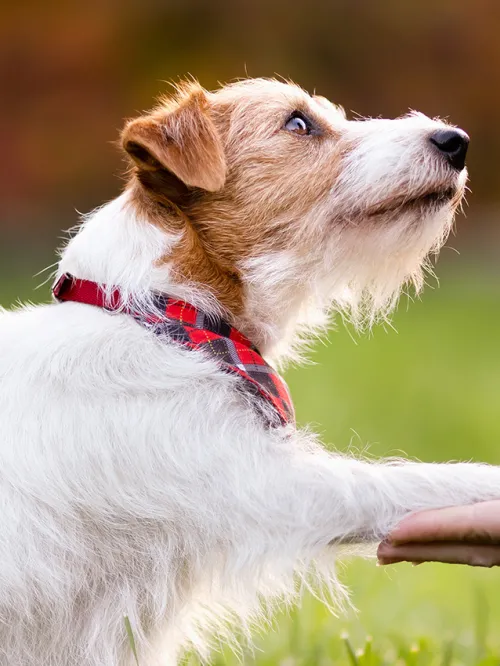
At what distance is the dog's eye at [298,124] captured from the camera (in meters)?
3.46

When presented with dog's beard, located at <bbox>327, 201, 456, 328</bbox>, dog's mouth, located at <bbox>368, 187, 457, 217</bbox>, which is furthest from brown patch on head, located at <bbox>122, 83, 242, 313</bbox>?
dog's mouth, located at <bbox>368, 187, 457, 217</bbox>

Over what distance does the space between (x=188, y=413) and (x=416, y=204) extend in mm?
1113

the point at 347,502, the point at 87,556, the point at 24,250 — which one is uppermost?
the point at 347,502

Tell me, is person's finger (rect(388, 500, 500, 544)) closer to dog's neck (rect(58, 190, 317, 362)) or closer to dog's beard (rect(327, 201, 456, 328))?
dog's neck (rect(58, 190, 317, 362))

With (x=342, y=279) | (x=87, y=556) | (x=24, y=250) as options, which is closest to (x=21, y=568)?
(x=87, y=556)

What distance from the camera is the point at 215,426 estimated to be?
2770 millimetres

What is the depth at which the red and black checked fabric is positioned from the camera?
9.53ft

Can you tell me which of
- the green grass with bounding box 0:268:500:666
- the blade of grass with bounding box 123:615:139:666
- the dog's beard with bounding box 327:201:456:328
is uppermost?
the dog's beard with bounding box 327:201:456:328

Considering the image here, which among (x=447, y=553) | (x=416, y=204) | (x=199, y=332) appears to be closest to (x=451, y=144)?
(x=416, y=204)

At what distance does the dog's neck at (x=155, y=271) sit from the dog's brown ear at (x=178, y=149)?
0.15m

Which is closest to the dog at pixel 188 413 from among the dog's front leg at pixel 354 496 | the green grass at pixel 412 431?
the dog's front leg at pixel 354 496

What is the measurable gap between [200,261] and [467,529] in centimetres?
119

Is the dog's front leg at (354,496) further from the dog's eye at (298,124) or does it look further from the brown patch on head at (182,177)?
the dog's eye at (298,124)

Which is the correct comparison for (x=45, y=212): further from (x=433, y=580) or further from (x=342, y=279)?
(x=342, y=279)
